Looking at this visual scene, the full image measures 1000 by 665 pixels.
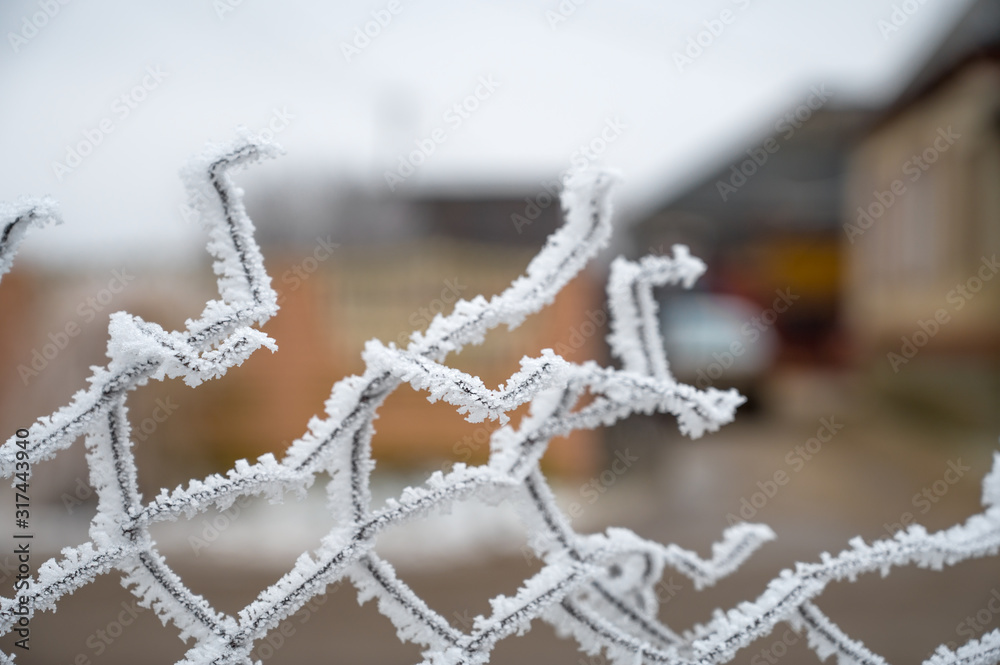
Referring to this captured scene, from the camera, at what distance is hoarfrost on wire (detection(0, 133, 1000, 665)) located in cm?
38

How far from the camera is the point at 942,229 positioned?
15.0 ft

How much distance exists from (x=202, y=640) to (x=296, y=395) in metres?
3.46
